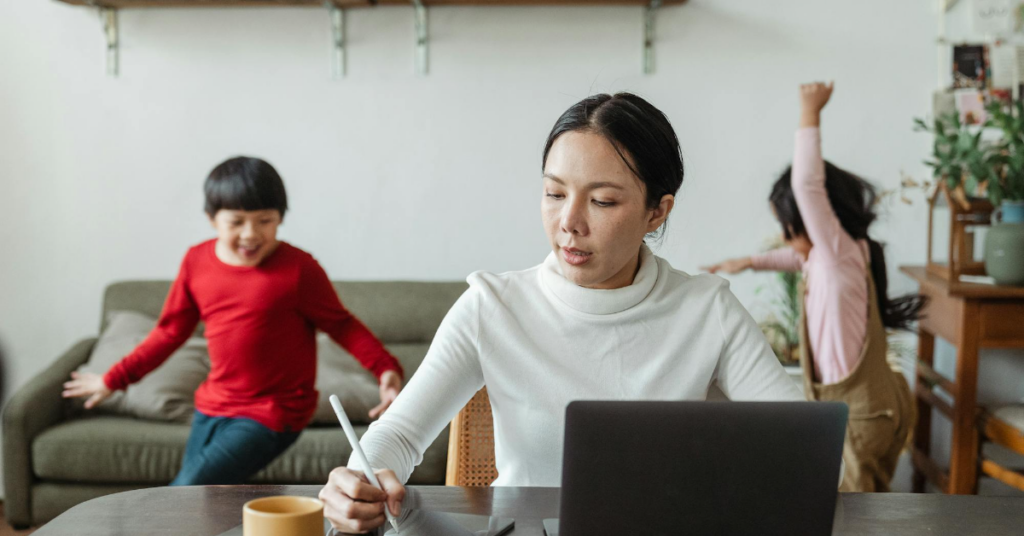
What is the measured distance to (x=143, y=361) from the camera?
1915 mm

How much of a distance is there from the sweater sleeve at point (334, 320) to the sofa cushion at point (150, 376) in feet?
2.89

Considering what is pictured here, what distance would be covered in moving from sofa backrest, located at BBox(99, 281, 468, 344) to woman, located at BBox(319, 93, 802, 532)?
5.55 ft

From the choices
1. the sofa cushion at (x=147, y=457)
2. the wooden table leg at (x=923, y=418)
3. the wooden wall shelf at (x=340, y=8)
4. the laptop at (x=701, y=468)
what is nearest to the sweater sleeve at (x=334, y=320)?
the sofa cushion at (x=147, y=457)

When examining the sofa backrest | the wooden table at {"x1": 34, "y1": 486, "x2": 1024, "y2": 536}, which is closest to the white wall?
the sofa backrest

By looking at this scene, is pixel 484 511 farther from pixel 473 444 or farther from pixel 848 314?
pixel 848 314

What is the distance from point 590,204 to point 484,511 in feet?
1.38

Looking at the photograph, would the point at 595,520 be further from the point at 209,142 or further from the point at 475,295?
A: the point at 209,142

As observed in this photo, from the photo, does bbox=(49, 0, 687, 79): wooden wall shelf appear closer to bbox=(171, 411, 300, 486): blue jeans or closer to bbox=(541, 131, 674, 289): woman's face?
bbox=(171, 411, 300, 486): blue jeans

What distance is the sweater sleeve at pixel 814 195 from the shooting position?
84.5 inches

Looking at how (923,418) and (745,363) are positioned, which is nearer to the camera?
(745,363)

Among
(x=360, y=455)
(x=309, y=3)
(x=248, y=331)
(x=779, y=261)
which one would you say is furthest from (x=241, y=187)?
(x=779, y=261)

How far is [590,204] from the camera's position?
1.15 meters

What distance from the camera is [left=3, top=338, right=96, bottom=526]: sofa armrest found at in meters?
2.49

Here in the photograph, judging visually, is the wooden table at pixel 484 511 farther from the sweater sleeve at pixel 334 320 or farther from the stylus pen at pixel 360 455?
the sweater sleeve at pixel 334 320
